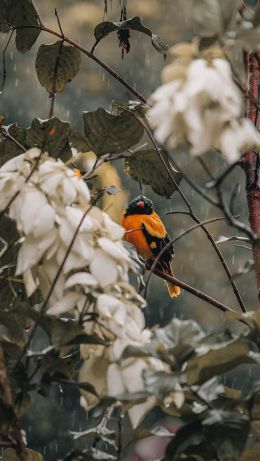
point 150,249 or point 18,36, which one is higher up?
point 18,36

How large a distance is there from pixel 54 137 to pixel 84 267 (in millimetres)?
349

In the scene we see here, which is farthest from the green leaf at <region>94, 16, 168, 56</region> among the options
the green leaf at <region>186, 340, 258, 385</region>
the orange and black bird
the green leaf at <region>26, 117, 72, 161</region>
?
the orange and black bird

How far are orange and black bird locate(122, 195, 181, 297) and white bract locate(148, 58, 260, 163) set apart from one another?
1.85m

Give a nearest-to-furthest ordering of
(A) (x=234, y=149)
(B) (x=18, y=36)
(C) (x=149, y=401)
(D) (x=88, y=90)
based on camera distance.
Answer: (A) (x=234, y=149), (C) (x=149, y=401), (B) (x=18, y=36), (D) (x=88, y=90)

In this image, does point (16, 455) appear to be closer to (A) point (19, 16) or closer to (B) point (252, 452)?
(B) point (252, 452)

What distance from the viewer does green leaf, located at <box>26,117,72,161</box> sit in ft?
3.47

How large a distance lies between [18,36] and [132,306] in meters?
0.70

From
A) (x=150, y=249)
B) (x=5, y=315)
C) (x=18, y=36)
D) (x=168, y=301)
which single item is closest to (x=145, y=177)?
(x=18, y=36)

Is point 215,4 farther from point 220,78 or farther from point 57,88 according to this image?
point 57,88

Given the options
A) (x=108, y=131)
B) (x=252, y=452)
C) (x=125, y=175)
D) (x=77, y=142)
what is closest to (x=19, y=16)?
(x=77, y=142)

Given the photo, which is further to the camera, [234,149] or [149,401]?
[149,401]

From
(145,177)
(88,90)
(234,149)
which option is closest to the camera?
(234,149)

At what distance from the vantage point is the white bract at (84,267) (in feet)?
2.33

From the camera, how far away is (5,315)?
0.81 m
